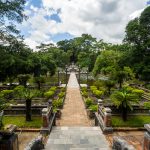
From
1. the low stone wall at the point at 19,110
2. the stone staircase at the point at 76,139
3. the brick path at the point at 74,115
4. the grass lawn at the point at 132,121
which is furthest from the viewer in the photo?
the brick path at the point at 74,115

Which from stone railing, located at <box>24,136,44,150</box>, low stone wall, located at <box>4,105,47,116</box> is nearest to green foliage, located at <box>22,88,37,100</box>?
low stone wall, located at <box>4,105,47,116</box>

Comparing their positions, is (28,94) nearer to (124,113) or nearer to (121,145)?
(124,113)

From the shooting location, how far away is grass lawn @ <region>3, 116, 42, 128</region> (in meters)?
13.6

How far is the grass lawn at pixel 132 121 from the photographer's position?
13.6 metres

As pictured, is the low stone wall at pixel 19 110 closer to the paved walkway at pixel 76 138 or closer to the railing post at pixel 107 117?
the paved walkway at pixel 76 138

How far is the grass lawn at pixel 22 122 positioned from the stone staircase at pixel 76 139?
150 centimetres

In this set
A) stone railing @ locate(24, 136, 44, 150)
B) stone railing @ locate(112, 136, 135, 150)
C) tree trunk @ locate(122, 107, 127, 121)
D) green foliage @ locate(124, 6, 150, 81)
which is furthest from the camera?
green foliage @ locate(124, 6, 150, 81)

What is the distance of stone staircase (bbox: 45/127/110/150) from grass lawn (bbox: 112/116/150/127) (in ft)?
4.77

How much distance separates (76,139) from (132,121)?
4.87 m

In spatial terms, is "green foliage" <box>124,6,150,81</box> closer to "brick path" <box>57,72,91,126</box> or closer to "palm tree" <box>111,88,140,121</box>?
"brick path" <box>57,72,91,126</box>

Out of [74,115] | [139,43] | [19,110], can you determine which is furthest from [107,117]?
[139,43]

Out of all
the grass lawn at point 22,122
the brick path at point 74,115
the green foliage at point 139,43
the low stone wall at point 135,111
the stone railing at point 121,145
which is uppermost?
the green foliage at point 139,43

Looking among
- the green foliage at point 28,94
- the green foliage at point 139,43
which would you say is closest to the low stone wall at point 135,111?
the green foliage at point 28,94

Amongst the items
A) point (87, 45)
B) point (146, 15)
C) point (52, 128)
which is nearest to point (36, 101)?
point (52, 128)
